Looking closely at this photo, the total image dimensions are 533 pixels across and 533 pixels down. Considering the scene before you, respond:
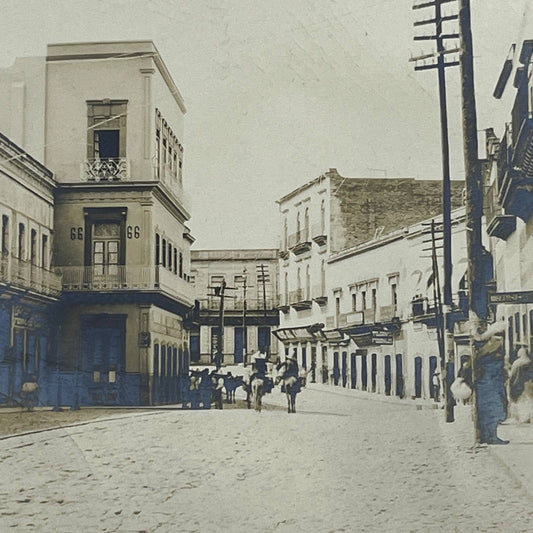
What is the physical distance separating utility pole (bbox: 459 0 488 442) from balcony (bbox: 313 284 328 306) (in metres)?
0.62

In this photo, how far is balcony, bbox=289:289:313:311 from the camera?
159 inches

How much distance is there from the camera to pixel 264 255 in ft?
13.7

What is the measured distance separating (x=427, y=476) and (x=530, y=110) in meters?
1.57

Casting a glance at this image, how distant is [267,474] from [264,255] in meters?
0.94

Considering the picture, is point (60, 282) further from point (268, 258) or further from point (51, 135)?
point (268, 258)

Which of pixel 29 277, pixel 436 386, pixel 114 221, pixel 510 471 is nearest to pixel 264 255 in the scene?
pixel 114 221

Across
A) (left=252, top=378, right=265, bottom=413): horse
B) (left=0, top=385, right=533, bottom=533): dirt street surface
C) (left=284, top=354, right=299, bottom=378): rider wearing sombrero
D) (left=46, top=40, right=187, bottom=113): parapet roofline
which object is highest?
(left=46, top=40, right=187, bottom=113): parapet roofline

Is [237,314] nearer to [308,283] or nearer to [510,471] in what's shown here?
[308,283]

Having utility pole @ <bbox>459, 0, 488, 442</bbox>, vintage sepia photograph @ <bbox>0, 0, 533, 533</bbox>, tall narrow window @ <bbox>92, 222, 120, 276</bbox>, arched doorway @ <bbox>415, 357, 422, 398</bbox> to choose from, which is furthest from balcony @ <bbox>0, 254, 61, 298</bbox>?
utility pole @ <bbox>459, 0, 488, 442</bbox>

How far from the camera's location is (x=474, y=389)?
4.05 metres

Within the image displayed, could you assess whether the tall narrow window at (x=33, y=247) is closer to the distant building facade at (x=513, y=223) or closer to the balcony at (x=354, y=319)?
the balcony at (x=354, y=319)

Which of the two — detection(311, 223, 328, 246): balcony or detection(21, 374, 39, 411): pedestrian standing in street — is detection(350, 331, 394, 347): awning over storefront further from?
detection(21, 374, 39, 411): pedestrian standing in street

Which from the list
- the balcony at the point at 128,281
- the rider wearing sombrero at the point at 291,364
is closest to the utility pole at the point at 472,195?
the rider wearing sombrero at the point at 291,364

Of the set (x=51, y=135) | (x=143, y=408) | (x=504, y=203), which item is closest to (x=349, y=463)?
(x=143, y=408)
